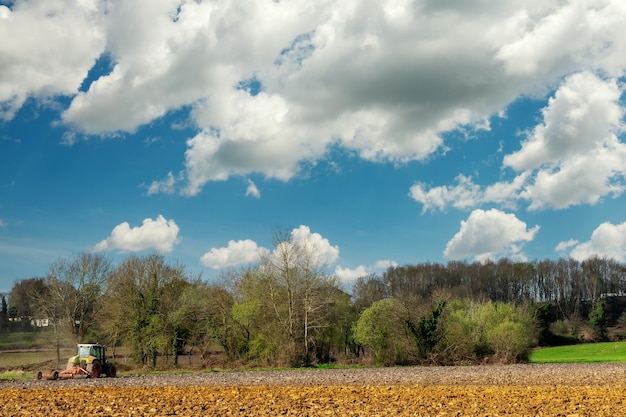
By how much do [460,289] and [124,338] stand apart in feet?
248

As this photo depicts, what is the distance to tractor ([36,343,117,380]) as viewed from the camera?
36594mm

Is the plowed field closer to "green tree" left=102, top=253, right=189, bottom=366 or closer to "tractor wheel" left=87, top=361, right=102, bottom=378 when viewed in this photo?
"tractor wheel" left=87, top=361, right=102, bottom=378

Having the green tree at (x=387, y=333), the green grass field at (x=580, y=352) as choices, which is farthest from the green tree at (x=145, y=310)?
the green grass field at (x=580, y=352)

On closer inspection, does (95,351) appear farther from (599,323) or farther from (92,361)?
(599,323)

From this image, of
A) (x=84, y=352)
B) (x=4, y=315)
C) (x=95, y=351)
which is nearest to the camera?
(x=84, y=352)

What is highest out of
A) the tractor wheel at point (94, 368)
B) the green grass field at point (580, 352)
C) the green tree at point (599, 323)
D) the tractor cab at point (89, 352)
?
the tractor cab at point (89, 352)

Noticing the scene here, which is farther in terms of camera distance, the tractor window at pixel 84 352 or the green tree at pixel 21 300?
the green tree at pixel 21 300

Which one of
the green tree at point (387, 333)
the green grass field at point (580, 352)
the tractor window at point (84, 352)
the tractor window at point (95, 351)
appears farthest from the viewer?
the green grass field at point (580, 352)

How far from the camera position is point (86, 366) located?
123 ft

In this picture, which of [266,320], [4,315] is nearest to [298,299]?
[266,320]

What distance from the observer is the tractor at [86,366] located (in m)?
36.6

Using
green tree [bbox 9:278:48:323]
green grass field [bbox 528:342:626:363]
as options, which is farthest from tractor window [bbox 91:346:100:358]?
green tree [bbox 9:278:48:323]

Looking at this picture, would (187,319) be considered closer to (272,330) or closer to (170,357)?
(170,357)

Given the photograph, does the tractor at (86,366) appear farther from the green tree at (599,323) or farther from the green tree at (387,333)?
the green tree at (599,323)
